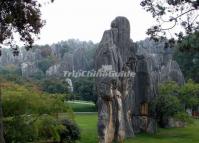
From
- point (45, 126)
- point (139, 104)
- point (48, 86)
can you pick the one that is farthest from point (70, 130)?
point (48, 86)

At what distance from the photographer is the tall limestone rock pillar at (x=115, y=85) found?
18.6 metres

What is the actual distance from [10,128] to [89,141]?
6.80 metres

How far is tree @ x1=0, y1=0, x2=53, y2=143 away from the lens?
26.9 feet

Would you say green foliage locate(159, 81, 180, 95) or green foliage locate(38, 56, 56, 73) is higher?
green foliage locate(38, 56, 56, 73)

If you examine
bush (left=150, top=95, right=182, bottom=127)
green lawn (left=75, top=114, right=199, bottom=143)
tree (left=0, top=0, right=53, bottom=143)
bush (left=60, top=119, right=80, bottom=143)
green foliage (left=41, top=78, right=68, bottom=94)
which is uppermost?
tree (left=0, top=0, right=53, bottom=143)

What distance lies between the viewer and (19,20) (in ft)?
27.5

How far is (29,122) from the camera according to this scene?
14.0 metres

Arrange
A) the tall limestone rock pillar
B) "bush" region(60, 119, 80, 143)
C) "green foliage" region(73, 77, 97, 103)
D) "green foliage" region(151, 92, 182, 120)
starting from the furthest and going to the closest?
"green foliage" region(73, 77, 97, 103) < "green foliage" region(151, 92, 182, 120) < "bush" region(60, 119, 80, 143) < the tall limestone rock pillar

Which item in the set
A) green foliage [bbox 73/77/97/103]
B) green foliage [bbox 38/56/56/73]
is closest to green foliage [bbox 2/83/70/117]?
green foliage [bbox 73/77/97/103]

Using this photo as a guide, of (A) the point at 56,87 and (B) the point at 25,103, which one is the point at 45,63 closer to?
(A) the point at 56,87

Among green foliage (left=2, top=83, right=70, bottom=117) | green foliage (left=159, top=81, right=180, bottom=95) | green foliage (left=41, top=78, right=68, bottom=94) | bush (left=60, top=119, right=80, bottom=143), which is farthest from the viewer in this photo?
green foliage (left=41, top=78, right=68, bottom=94)

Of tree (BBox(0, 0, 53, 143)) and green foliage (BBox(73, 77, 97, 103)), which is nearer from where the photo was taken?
tree (BBox(0, 0, 53, 143))

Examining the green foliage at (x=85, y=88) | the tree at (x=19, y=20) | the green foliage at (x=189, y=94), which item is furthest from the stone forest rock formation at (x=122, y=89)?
the green foliage at (x=85, y=88)

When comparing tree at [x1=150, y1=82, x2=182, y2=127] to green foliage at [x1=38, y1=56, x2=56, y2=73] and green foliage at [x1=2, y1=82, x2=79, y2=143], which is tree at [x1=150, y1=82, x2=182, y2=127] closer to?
green foliage at [x1=2, y1=82, x2=79, y2=143]
